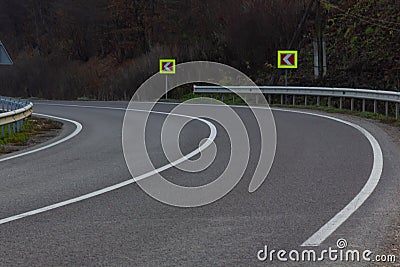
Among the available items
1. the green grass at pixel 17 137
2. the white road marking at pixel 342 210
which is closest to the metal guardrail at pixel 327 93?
the white road marking at pixel 342 210

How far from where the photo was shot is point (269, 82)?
31047mm

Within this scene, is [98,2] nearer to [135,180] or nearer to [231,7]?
[231,7]

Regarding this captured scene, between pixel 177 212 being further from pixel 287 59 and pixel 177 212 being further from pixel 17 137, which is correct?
pixel 287 59

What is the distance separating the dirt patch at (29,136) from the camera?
13.3 meters

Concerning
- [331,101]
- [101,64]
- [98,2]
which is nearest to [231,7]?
[331,101]

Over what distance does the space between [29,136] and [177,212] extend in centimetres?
986

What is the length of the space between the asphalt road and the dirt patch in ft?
6.79

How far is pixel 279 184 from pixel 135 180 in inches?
75.7

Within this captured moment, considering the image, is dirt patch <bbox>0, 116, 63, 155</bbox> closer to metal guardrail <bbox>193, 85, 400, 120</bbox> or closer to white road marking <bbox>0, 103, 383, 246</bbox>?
white road marking <bbox>0, 103, 383, 246</bbox>

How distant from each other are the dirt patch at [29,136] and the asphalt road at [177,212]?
207 centimetres

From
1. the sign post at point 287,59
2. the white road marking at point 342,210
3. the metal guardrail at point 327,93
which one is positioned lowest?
the metal guardrail at point 327,93

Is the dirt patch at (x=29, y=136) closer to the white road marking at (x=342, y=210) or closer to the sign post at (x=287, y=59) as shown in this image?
the white road marking at (x=342, y=210)

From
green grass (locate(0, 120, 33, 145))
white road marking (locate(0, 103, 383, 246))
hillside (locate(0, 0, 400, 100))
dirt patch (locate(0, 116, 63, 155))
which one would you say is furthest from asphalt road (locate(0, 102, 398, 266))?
hillside (locate(0, 0, 400, 100))

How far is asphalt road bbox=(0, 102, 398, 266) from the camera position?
520 centimetres
